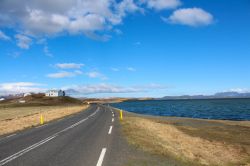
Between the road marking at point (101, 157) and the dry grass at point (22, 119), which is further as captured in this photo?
the dry grass at point (22, 119)

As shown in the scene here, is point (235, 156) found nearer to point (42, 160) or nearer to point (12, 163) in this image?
point (42, 160)

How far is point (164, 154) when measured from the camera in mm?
13516

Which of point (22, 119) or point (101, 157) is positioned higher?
point (22, 119)

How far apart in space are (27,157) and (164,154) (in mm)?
5589

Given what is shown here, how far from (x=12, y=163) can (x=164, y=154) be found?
6.01 metres

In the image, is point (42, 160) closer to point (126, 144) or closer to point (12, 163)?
point (12, 163)

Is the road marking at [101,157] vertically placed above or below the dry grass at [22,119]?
below

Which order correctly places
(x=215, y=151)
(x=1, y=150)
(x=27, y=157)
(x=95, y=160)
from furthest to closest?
(x=215, y=151) < (x=1, y=150) < (x=27, y=157) < (x=95, y=160)

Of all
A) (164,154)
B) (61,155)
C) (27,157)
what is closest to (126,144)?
(164,154)

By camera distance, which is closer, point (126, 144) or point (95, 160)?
point (95, 160)

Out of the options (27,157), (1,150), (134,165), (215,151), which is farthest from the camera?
(215,151)

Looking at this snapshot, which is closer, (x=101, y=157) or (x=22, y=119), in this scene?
(x=101, y=157)

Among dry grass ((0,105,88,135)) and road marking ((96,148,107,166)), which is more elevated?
dry grass ((0,105,88,135))

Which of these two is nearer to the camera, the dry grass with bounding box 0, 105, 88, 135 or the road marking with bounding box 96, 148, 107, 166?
the road marking with bounding box 96, 148, 107, 166
